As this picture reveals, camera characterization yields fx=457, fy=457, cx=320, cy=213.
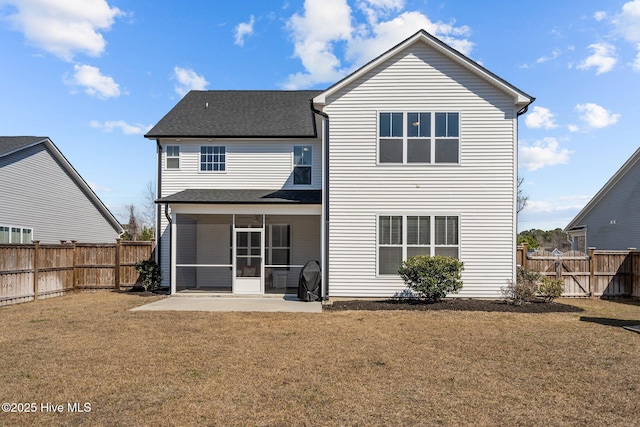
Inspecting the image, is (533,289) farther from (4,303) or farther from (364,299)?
(4,303)

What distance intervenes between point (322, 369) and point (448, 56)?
34.3ft

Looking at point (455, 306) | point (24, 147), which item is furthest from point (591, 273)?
point (24, 147)

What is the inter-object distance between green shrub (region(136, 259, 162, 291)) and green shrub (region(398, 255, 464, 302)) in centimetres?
863

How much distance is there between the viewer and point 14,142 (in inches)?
701

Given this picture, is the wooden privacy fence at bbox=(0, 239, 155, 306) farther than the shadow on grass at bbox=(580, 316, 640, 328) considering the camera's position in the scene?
Yes

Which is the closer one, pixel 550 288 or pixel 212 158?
pixel 550 288

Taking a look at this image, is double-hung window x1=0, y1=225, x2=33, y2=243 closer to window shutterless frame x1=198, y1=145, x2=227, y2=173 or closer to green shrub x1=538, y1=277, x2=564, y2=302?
window shutterless frame x1=198, y1=145, x2=227, y2=173

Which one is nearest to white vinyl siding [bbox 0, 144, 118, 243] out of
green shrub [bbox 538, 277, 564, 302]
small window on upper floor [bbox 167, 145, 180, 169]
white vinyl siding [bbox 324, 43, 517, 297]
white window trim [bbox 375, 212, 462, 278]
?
small window on upper floor [bbox 167, 145, 180, 169]

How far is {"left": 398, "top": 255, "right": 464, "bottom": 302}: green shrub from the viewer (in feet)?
40.0

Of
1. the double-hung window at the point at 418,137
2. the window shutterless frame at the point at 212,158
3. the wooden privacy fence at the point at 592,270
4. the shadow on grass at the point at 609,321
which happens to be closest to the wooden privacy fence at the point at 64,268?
the window shutterless frame at the point at 212,158

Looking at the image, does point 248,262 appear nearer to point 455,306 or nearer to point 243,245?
point 243,245

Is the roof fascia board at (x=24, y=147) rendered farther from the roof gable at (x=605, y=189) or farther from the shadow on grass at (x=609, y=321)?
the roof gable at (x=605, y=189)

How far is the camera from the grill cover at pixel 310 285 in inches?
525

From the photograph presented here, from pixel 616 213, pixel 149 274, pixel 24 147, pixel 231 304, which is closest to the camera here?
pixel 231 304
